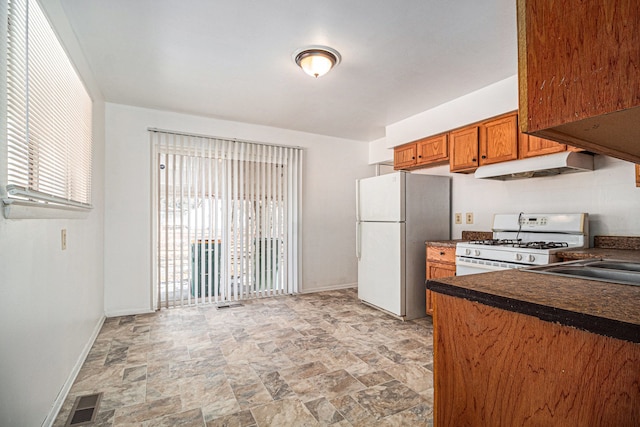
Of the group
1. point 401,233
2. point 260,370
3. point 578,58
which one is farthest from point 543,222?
point 578,58

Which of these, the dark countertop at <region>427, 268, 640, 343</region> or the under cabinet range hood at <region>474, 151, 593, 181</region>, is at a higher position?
the under cabinet range hood at <region>474, 151, 593, 181</region>

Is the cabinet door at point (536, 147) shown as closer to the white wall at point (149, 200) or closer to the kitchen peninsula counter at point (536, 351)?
the kitchen peninsula counter at point (536, 351)

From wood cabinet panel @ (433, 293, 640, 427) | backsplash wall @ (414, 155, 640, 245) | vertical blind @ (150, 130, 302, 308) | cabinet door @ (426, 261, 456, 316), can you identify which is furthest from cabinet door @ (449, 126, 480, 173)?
wood cabinet panel @ (433, 293, 640, 427)

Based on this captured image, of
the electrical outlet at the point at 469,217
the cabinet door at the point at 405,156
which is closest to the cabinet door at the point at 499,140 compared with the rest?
the electrical outlet at the point at 469,217

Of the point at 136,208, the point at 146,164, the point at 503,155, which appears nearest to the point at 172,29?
the point at 146,164

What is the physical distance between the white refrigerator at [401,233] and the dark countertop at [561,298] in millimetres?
2376

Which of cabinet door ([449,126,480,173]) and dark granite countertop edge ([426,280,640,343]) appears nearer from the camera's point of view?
dark granite countertop edge ([426,280,640,343])

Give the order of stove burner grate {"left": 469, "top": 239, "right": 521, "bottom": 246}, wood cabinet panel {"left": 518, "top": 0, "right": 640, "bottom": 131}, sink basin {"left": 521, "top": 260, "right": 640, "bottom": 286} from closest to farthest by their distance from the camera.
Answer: wood cabinet panel {"left": 518, "top": 0, "right": 640, "bottom": 131} < sink basin {"left": 521, "top": 260, "right": 640, "bottom": 286} < stove burner grate {"left": 469, "top": 239, "right": 521, "bottom": 246}

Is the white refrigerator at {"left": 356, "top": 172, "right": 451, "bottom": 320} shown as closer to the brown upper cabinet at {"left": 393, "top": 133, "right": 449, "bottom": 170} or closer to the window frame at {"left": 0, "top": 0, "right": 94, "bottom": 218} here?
the brown upper cabinet at {"left": 393, "top": 133, "right": 449, "bottom": 170}

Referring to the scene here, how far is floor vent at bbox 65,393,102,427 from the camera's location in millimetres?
1758

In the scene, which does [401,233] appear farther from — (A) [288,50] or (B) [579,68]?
(B) [579,68]

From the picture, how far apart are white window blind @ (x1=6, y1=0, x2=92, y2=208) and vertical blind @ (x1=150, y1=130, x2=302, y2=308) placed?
1339 millimetres

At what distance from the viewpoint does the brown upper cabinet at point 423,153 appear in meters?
3.62

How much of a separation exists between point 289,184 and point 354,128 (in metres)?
1.19
